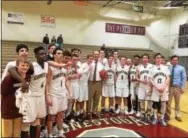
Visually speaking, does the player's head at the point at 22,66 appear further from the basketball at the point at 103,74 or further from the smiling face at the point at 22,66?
the basketball at the point at 103,74

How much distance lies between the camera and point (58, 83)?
2008 mm

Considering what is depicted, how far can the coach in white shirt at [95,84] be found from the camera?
9.54 ft

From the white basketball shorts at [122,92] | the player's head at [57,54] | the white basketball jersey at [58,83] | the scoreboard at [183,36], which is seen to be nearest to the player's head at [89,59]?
the white basketball shorts at [122,92]

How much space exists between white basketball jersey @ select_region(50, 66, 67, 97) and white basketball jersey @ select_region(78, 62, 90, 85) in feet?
2.42

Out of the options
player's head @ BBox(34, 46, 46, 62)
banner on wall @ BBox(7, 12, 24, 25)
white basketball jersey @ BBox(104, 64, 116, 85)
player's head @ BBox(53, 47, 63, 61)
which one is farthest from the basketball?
player's head @ BBox(34, 46, 46, 62)

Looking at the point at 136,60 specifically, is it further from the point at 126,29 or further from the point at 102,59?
the point at 126,29

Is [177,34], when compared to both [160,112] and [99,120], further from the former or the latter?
Answer: [99,120]

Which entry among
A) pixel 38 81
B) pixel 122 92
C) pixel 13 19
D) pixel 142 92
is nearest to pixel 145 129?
pixel 142 92

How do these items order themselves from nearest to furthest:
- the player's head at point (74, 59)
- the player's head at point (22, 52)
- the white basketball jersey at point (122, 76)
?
the player's head at point (22, 52) < the player's head at point (74, 59) < the white basketball jersey at point (122, 76)

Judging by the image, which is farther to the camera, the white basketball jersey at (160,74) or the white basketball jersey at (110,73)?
the white basketball jersey at (110,73)

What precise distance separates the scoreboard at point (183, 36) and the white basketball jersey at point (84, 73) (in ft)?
4.38

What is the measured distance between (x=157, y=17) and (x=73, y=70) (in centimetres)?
149

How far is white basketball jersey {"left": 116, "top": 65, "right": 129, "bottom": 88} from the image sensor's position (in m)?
3.15

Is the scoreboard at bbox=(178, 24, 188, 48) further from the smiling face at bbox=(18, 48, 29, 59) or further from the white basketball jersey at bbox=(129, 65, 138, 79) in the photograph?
the smiling face at bbox=(18, 48, 29, 59)
